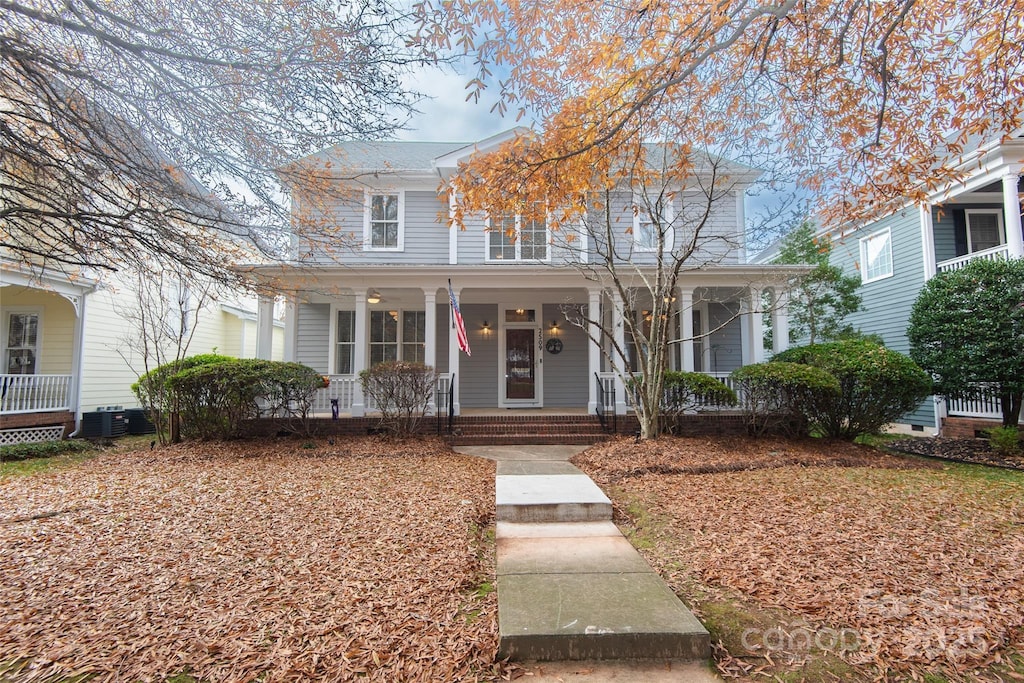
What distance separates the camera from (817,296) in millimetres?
13070

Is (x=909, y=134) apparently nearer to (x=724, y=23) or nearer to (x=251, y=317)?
(x=724, y=23)

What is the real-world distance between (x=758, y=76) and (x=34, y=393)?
13.3m

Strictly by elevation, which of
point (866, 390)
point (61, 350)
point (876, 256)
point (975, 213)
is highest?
point (975, 213)

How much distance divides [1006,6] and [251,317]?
17.3m

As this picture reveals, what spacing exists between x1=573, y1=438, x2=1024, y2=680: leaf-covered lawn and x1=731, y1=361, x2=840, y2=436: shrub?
1.38 m

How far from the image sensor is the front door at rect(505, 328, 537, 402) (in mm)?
11836

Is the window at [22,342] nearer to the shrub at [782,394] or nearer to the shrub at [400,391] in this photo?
the shrub at [400,391]

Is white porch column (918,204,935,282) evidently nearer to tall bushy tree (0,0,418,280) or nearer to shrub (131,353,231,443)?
tall bushy tree (0,0,418,280)

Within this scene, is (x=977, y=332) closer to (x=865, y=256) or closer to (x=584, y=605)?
(x=865, y=256)

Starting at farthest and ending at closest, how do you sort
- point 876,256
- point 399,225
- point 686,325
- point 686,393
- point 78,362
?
point 876,256 → point 399,225 → point 78,362 → point 686,325 → point 686,393

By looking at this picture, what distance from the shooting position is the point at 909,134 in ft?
16.8

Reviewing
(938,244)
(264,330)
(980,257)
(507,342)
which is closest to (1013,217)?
(980,257)

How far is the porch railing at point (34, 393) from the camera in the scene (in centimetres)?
903

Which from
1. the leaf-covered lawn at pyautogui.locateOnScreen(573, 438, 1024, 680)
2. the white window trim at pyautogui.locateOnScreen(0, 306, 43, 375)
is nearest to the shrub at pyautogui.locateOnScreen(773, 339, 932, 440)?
the leaf-covered lawn at pyautogui.locateOnScreen(573, 438, 1024, 680)
